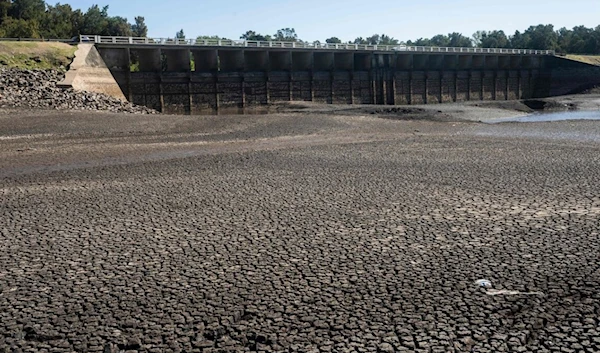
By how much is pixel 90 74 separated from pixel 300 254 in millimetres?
39615

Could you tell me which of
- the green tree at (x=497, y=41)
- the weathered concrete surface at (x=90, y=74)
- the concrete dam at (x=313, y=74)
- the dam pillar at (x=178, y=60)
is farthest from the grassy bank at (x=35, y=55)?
the green tree at (x=497, y=41)

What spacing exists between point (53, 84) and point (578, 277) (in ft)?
119

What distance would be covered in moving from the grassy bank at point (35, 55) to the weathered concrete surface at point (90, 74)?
90 cm

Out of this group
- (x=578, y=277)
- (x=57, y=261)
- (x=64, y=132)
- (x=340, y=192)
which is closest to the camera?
(x=578, y=277)

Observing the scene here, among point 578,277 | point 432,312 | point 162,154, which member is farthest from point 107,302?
point 162,154

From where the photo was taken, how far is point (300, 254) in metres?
7.87

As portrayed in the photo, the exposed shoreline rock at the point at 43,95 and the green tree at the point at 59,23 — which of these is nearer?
the exposed shoreline rock at the point at 43,95

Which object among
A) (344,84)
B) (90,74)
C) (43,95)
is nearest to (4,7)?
(90,74)

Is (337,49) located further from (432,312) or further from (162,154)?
(432,312)

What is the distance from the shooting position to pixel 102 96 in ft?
125

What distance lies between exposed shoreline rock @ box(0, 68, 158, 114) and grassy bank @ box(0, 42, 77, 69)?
220 cm

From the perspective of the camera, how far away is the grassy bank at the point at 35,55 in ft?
127

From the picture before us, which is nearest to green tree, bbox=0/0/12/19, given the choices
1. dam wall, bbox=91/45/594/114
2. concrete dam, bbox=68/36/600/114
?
concrete dam, bbox=68/36/600/114

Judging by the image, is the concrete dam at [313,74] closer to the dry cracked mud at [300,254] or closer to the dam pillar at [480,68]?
the dam pillar at [480,68]
